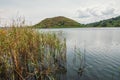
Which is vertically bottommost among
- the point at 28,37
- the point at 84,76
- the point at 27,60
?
the point at 84,76

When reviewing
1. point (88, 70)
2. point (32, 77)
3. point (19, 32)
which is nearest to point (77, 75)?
point (88, 70)

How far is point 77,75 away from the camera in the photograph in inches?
534

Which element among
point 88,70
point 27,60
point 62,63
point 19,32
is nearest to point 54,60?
point 62,63

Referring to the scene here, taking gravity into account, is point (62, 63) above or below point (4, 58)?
below

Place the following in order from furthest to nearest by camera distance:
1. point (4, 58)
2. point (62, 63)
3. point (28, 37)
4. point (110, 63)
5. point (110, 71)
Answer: point (110, 63) < point (62, 63) < point (110, 71) < point (28, 37) < point (4, 58)

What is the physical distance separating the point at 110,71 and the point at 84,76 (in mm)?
2610

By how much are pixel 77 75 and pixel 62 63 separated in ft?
9.07

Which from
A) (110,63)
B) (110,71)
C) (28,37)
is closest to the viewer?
(28,37)

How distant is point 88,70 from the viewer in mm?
14836

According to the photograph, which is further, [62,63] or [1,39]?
[62,63]

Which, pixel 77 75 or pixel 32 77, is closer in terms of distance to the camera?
pixel 32 77

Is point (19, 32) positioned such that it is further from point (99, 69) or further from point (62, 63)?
point (99, 69)

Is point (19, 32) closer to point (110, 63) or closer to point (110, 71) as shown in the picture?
point (110, 71)

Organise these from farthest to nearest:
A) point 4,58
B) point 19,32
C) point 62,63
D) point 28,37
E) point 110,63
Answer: point 110,63
point 62,63
point 28,37
point 19,32
point 4,58
